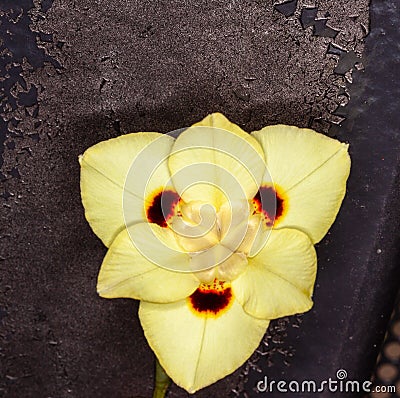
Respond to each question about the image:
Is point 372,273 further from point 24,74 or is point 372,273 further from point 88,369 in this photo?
point 24,74

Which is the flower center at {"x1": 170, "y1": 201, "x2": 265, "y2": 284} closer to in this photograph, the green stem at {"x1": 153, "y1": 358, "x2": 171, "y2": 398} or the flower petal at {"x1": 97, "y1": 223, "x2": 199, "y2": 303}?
the flower petal at {"x1": 97, "y1": 223, "x2": 199, "y2": 303}

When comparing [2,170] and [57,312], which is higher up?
[2,170]

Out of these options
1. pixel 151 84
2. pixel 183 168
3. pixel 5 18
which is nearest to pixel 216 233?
pixel 183 168

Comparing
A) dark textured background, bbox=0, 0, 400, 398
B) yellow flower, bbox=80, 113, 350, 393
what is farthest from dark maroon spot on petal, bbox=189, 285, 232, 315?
dark textured background, bbox=0, 0, 400, 398

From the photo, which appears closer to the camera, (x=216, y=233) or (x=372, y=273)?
(x=216, y=233)

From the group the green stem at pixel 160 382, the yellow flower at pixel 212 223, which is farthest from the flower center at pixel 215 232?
the green stem at pixel 160 382

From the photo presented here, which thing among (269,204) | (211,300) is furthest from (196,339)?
(269,204)

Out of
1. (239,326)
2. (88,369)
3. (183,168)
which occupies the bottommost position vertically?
(88,369)
